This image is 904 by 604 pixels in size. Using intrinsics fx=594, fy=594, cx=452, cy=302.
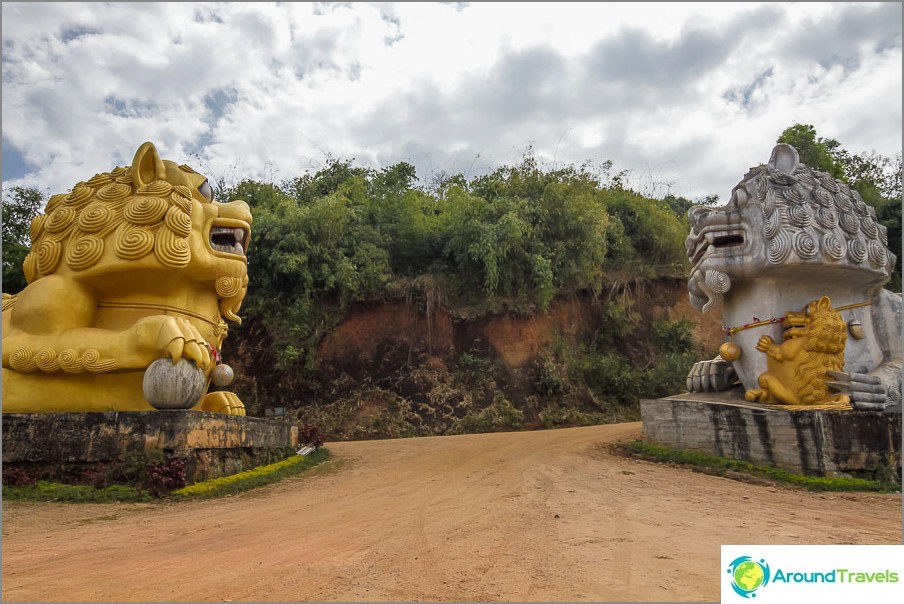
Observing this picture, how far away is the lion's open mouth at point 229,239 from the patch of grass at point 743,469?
6.26 m

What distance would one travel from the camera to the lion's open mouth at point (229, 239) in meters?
7.35

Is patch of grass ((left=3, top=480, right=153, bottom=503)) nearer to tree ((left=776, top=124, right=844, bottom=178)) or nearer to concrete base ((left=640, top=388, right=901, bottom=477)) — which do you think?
concrete base ((left=640, top=388, right=901, bottom=477))

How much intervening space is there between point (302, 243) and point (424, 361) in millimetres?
4554

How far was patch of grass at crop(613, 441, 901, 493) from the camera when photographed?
6.73 metres

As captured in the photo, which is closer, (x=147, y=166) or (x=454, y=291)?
(x=147, y=166)

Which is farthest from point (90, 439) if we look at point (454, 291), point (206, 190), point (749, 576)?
point (454, 291)

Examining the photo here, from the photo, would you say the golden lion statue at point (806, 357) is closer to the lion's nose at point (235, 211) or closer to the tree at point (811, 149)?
the lion's nose at point (235, 211)

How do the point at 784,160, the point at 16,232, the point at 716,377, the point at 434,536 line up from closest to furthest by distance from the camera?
the point at 434,536
the point at 784,160
the point at 716,377
the point at 16,232

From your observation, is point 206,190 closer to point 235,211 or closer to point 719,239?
point 235,211

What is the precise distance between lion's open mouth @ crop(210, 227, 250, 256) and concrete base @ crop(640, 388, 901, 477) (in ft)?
21.3

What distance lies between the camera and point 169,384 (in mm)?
6113

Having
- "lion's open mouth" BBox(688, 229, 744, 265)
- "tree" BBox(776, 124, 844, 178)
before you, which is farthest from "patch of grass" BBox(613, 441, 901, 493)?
"tree" BBox(776, 124, 844, 178)

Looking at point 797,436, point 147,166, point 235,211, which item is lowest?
point 797,436

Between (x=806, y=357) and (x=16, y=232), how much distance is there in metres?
16.2
